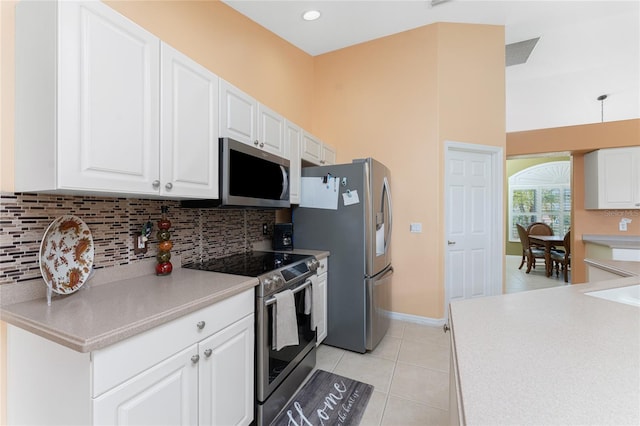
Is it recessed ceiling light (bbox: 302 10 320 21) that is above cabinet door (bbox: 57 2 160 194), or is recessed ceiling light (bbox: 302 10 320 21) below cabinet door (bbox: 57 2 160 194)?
above

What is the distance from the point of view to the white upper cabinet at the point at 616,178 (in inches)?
154

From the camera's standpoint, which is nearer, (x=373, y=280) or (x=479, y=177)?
(x=373, y=280)

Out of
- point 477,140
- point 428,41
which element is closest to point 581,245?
point 477,140

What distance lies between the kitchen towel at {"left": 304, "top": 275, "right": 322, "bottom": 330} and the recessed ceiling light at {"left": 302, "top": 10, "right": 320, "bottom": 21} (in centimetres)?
259

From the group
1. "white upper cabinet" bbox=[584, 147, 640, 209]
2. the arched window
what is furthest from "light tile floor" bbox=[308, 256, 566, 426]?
the arched window

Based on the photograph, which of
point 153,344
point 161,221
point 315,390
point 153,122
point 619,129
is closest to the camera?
point 153,344

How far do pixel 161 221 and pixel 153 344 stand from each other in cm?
83

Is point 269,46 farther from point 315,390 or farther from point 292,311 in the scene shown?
point 315,390

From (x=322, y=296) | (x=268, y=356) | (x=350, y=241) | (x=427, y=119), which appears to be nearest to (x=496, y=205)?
(x=427, y=119)

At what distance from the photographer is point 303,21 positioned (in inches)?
115

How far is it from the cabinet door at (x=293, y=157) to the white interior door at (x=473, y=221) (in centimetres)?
167

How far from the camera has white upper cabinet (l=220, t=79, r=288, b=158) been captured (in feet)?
5.73

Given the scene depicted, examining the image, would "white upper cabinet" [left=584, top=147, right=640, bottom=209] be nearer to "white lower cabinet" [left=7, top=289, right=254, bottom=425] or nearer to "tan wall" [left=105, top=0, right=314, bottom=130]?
"tan wall" [left=105, top=0, right=314, bottom=130]

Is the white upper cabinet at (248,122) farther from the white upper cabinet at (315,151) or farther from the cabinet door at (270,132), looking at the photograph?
the white upper cabinet at (315,151)
